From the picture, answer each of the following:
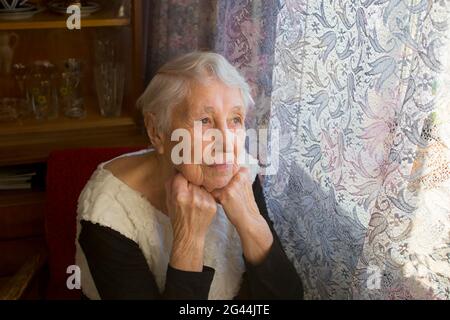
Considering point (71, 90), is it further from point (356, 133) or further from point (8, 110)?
point (356, 133)

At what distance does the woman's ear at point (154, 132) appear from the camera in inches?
43.6

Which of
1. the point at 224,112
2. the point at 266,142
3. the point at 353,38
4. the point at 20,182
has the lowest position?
the point at 20,182

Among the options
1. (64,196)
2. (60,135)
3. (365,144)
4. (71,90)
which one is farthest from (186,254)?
(71,90)

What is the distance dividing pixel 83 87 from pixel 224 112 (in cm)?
117

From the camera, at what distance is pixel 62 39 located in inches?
77.5

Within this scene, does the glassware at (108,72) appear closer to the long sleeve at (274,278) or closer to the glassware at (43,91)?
the glassware at (43,91)

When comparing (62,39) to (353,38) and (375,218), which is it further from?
(375,218)

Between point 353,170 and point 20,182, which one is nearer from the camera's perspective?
point 353,170

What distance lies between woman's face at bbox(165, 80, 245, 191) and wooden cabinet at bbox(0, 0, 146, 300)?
2.57 ft

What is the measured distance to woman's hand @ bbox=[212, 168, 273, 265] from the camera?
1114 mm

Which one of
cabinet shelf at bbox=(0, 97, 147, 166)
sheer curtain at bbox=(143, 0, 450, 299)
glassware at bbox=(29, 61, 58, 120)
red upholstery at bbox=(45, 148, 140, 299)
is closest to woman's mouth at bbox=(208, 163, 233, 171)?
sheer curtain at bbox=(143, 0, 450, 299)

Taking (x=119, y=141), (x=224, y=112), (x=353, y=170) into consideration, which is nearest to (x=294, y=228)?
(x=353, y=170)

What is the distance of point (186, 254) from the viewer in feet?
3.53

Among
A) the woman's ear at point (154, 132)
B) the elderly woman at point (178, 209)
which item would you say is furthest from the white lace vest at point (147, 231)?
the woman's ear at point (154, 132)
